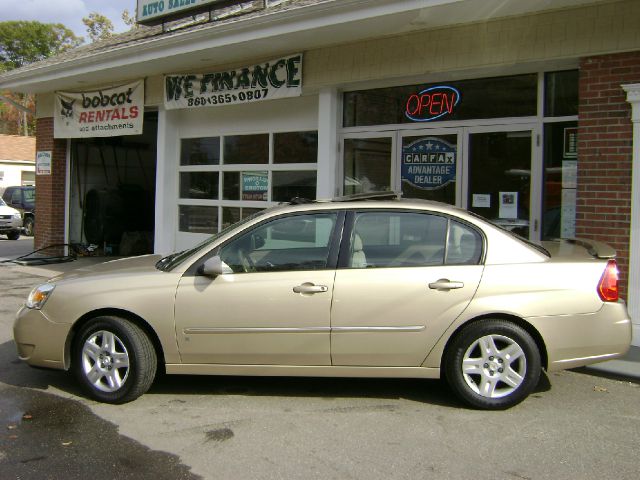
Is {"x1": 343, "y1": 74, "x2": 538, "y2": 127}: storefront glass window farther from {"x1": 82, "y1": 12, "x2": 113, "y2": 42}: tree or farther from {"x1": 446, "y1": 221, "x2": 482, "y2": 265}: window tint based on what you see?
{"x1": 82, "y1": 12, "x2": 113, "y2": 42}: tree

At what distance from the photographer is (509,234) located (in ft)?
15.7

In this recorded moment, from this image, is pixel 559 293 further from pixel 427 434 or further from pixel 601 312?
pixel 427 434

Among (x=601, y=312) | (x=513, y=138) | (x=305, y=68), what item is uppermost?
Answer: (x=305, y=68)

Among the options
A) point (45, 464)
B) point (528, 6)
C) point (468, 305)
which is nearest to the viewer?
point (45, 464)

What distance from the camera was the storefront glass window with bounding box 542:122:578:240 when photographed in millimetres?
7270

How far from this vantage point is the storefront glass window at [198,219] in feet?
36.5

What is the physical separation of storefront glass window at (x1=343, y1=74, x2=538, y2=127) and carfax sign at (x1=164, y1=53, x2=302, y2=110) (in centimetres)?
89

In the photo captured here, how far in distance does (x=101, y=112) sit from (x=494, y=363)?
1009cm

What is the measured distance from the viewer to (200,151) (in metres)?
11.4

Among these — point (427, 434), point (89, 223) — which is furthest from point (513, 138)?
point (89, 223)

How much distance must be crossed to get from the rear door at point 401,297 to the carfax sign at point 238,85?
5.04 m

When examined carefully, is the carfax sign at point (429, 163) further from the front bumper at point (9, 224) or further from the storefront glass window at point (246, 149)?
the front bumper at point (9, 224)

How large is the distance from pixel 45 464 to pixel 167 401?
3.93 ft

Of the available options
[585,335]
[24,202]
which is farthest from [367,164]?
[24,202]
